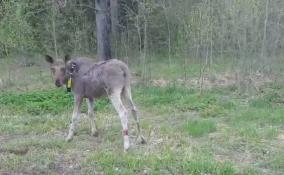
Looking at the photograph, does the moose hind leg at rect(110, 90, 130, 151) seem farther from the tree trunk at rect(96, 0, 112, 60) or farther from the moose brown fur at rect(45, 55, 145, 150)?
the tree trunk at rect(96, 0, 112, 60)

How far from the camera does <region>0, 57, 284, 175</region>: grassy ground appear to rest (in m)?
7.41

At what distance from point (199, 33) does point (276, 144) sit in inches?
241

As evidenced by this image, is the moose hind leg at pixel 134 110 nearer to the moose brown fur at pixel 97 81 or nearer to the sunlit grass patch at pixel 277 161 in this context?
the moose brown fur at pixel 97 81

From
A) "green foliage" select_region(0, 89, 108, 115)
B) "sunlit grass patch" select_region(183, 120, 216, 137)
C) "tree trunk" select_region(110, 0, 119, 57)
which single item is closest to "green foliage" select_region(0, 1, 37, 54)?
"green foliage" select_region(0, 89, 108, 115)

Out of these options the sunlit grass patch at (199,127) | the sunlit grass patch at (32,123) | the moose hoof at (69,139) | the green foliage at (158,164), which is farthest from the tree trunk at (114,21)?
the green foliage at (158,164)

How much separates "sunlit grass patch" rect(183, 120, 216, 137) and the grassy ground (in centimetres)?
2

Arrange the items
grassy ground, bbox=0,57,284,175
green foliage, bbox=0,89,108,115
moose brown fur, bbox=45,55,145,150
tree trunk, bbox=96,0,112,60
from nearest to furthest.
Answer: grassy ground, bbox=0,57,284,175
moose brown fur, bbox=45,55,145,150
green foliage, bbox=0,89,108,115
tree trunk, bbox=96,0,112,60

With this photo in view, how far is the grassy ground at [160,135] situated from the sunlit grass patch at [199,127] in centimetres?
2

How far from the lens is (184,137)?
354 inches

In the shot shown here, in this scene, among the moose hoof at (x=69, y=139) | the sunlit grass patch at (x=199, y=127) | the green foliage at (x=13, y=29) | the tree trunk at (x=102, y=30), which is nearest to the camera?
the moose hoof at (x=69, y=139)

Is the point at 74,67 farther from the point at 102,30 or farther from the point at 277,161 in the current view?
the point at 102,30

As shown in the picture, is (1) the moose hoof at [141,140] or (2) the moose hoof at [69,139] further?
(2) the moose hoof at [69,139]

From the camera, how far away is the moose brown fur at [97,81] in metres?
8.34

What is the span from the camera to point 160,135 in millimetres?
9070
